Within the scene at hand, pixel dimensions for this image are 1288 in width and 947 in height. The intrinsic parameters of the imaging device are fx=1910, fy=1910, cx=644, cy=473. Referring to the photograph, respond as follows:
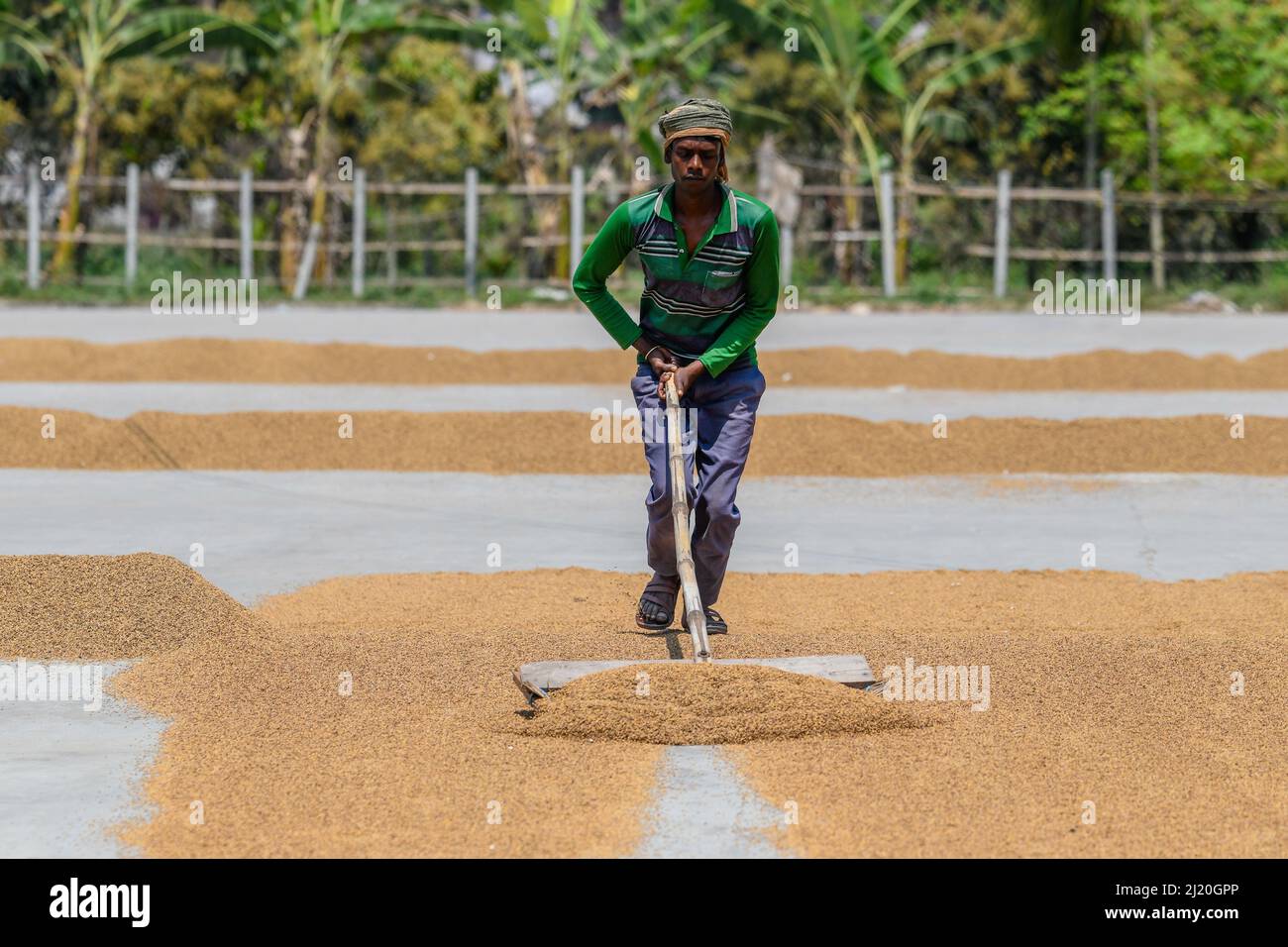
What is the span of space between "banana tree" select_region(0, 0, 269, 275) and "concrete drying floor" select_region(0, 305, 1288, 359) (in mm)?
2862

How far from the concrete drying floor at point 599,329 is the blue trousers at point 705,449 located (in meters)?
11.9

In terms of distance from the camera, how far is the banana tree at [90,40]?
27.1 meters

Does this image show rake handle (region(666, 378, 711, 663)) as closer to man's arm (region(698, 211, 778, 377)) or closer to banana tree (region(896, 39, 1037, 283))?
man's arm (region(698, 211, 778, 377))

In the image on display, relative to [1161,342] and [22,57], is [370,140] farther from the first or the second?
[1161,342]

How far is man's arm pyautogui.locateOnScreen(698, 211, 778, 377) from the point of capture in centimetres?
690

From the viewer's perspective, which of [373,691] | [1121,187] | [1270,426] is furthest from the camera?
[1121,187]

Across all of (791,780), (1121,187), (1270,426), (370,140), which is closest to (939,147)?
(1121,187)

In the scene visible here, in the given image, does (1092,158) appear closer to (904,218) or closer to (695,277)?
(904,218)

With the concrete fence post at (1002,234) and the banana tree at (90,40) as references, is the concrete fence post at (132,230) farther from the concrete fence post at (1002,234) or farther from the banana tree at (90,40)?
the concrete fence post at (1002,234)

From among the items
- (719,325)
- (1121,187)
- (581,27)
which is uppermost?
(581,27)

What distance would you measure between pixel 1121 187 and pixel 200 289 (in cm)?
1453

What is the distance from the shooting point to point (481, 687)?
20.5 ft

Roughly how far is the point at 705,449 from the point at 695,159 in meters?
1.14

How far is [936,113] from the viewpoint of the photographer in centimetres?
2903
